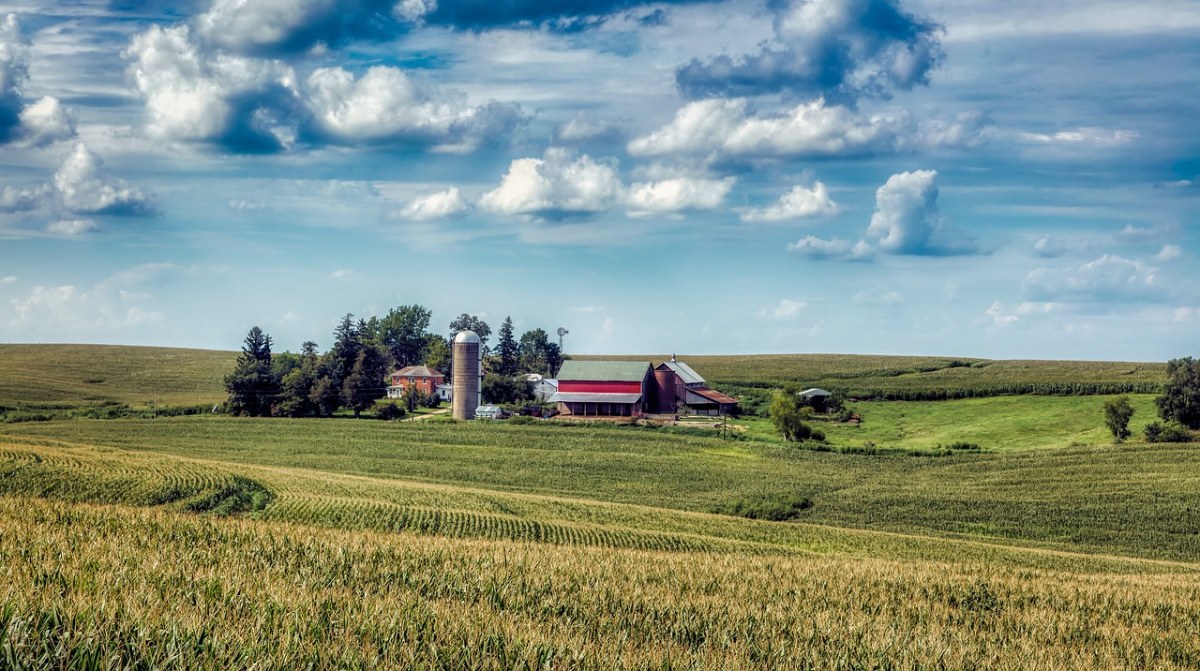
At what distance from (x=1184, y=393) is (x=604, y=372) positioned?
52736mm

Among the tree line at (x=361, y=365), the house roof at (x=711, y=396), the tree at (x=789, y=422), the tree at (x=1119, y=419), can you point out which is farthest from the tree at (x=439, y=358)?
the tree at (x=1119, y=419)

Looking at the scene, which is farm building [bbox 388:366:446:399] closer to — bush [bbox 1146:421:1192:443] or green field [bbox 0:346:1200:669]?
green field [bbox 0:346:1200:669]

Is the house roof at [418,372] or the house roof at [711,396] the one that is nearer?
the house roof at [711,396]

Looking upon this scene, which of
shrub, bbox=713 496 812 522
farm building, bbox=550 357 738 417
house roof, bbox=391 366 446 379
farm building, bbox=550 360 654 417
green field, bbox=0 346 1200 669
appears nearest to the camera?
green field, bbox=0 346 1200 669

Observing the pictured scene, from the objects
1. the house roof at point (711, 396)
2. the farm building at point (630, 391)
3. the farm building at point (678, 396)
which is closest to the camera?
the farm building at point (630, 391)

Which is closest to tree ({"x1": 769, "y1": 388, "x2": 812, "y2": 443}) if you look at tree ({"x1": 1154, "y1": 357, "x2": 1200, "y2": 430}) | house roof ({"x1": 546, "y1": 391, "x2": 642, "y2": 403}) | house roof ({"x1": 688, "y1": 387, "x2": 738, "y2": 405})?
house roof ({"x1": 546, "y1": 391, "x2": 642, "y2": 403})

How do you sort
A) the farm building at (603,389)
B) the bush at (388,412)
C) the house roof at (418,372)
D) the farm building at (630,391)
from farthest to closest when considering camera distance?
the house roof at (418,372)
the bush at (388,412)
the farm building at (630,391)
the farm building at (603,389)

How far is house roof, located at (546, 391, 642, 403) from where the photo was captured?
93.7 meters

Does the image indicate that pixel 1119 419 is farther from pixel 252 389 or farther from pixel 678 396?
pixel 252 389

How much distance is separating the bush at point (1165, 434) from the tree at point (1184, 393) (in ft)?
9.19

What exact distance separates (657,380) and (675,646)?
92.2 m

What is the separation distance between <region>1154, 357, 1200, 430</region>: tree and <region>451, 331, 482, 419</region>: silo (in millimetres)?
63880

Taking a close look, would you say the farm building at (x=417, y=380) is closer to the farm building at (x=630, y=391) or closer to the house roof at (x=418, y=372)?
the house roof at (x=418, y=372)

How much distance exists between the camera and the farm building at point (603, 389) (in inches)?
3711
